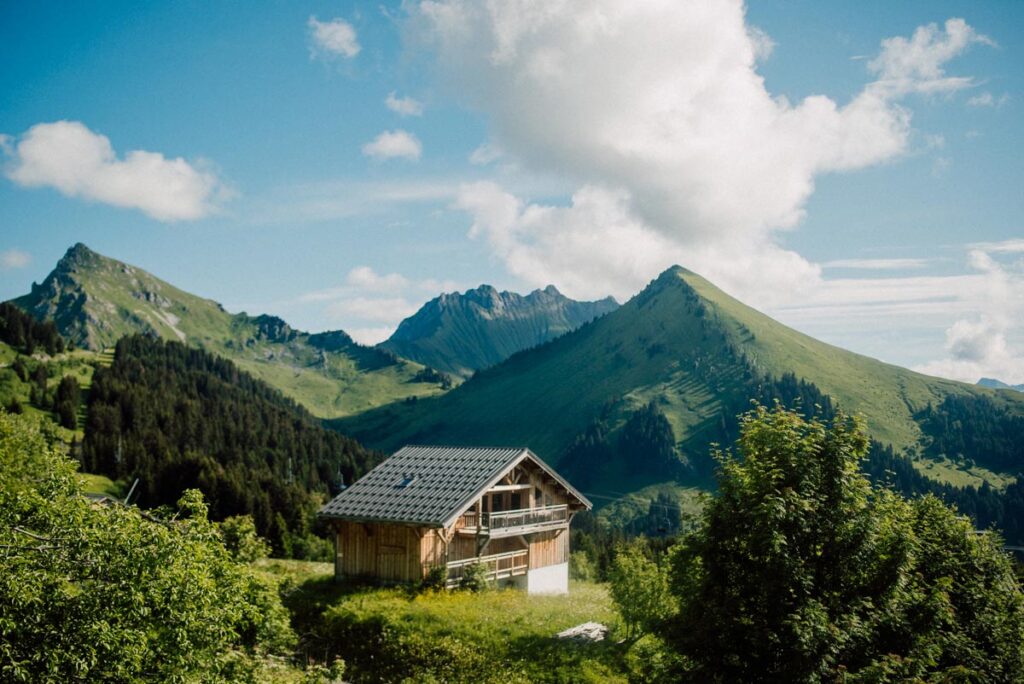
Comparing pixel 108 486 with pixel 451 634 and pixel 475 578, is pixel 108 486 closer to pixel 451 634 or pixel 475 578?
pixel 475 578

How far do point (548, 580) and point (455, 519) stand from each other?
11721 mm

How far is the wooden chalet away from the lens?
40.7 m

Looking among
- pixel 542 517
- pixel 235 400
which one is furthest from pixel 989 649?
pixel 235 400

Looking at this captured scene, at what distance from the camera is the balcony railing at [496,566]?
40.7 meters

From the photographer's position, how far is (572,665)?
2944 centimetres

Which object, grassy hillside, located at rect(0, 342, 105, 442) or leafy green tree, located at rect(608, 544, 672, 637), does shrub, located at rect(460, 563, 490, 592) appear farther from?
grassy hillside, located at rect(0, 342, 105, 442)

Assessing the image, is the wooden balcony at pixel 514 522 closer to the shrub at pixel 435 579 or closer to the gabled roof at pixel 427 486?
the gabled roof at pixel 427 486

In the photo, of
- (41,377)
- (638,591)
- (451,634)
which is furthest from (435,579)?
(41,377)

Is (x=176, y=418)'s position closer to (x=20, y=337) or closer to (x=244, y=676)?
(x=20, y=337)

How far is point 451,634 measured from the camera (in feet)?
106

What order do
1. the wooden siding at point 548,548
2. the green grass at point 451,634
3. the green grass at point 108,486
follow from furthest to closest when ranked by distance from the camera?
the green grass at point 108,486
the wooden siding at point 548,548
the green grass at point 451,634

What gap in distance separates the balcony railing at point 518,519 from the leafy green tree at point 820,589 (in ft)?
72.9

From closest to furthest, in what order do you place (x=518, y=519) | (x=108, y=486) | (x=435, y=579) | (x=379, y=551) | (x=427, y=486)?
(x=435, y=579) → (x=379, y=551) → (x=427, y=486) → (x=518, y=519) → (x=108, y=486)

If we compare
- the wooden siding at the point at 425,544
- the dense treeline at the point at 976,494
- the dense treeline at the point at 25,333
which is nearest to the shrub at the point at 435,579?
the wooden siding at the point at 425,544
